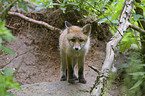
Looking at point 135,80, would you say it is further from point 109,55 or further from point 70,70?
point 70,70

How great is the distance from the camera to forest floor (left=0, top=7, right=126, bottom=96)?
18.3ft

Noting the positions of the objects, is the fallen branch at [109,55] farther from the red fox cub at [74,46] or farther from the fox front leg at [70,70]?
the fox front leg at [70,70]

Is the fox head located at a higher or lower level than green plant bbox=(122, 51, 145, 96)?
higher

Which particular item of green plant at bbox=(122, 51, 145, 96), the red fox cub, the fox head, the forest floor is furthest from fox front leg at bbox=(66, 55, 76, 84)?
green plant at bbox=(122, 51, 145, 96)

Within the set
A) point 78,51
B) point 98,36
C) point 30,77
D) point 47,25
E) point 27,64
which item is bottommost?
point 30,77

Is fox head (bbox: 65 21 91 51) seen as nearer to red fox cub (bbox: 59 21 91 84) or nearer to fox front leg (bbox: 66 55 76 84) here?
red fox cub (bbox: 59 21 91 84)

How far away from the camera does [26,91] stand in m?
3.66

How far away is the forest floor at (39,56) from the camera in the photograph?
18.3 feet

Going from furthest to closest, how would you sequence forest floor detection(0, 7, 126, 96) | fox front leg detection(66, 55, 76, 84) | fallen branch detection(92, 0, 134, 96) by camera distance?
forest floor detection(0, 7, 126, 96) → fox front leg detection(66, 55, 76, 84) → fallen branch detection(92, 0, 134, 96)

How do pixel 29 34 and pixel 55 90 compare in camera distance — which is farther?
pixel 29 34

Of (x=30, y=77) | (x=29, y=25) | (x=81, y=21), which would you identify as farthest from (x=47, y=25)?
(x=30, y=77)

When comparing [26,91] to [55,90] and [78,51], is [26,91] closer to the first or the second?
[55,90]

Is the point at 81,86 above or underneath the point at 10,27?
underneath

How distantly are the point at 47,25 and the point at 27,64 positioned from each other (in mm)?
1620
